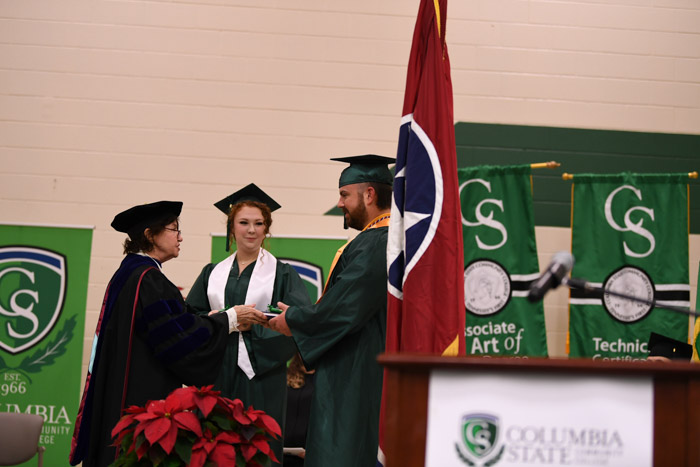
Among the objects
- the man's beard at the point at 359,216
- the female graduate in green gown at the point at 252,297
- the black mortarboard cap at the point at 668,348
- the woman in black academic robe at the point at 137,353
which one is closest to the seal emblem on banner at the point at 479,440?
the man's beard at the point at 359,216

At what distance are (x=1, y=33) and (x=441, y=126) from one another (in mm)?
4348

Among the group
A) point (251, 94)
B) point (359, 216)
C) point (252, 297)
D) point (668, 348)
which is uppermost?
point (251, 94)

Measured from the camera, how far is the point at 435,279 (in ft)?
8.96

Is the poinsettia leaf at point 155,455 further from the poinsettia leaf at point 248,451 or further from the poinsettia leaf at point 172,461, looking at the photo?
the poinsettia leaf at point 248,451

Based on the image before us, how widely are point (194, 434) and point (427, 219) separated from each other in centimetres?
119

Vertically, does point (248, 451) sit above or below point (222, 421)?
below

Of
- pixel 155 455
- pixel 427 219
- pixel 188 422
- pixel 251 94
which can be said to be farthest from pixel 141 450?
pixel 251 94

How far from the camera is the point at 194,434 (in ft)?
9.39

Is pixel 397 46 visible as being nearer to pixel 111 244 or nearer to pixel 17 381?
pixel 111 244

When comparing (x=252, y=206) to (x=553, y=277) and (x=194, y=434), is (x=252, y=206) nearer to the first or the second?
(x=194, y=434)

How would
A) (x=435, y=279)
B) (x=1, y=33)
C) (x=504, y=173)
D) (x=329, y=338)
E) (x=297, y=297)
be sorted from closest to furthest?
(x=435, y=279) → (x=329, y=338) → (x=297, y=297) → (x=504, y=173) → (x=1, y=33)

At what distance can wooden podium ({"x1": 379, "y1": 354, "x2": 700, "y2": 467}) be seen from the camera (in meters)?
1.57

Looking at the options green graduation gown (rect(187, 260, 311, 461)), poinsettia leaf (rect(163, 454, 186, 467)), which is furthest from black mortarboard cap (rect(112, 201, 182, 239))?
poinsettia leaf (rect(163, 454, 186, 467))

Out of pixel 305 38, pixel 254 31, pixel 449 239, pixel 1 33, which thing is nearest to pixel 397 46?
pixel 305 38
